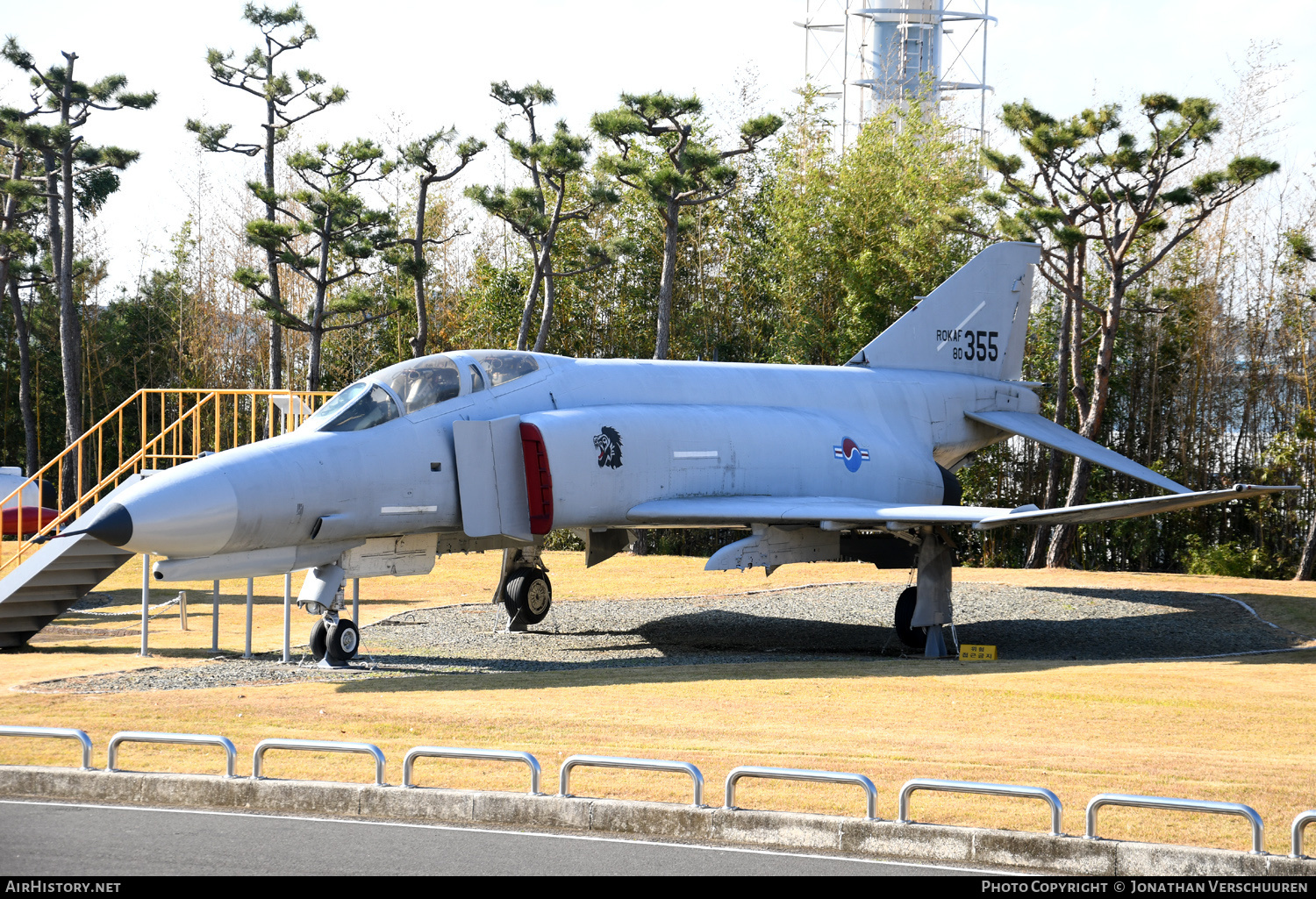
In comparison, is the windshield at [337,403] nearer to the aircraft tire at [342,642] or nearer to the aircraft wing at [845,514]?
the aircraft tire at [342,642]

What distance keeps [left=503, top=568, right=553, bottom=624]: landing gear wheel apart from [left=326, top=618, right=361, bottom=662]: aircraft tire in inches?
164

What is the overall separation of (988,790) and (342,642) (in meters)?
8.66

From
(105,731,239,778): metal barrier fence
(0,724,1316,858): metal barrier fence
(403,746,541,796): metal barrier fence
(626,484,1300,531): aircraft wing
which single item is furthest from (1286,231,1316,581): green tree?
(105,731,239,778): metal barrier fence

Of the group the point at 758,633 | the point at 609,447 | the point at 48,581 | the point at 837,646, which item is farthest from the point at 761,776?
the point at 48,581

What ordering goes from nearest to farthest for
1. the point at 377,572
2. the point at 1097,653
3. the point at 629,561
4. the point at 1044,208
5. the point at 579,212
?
the point at 377,572, the point at 1097,653, the point at 1044,208, the point at 629,561, the point at 579,212

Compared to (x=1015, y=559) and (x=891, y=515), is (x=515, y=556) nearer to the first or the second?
(x=891, y=515)

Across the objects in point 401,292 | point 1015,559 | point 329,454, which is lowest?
point 1015,559

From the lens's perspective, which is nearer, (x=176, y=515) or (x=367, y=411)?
(x=176, y=515)

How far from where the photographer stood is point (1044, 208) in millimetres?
25750

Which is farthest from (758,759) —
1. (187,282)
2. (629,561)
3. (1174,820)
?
(187,282)

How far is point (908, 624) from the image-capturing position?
665 inches

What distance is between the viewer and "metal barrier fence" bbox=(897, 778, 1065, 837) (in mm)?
6078

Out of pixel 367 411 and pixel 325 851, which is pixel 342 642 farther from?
pixel 325 851
